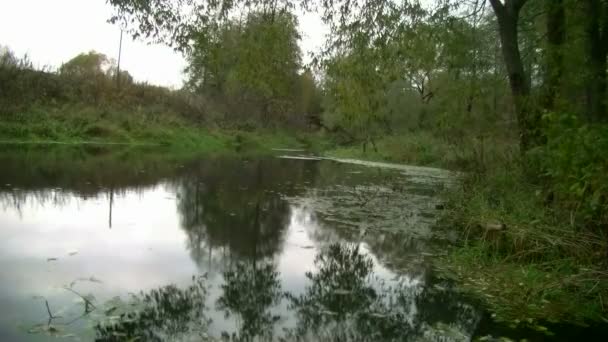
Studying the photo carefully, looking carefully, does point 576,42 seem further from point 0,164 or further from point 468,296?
point 0,164

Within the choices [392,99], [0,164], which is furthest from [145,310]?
[392,99]

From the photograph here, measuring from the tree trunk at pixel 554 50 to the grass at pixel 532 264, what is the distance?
1945mm

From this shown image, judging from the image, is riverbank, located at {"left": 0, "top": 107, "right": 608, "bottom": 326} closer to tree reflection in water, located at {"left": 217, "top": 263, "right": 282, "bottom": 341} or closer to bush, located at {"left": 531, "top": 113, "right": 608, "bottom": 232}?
bush, located at {"left": 531, "top": 113, "right": 608, "bottom": 232}

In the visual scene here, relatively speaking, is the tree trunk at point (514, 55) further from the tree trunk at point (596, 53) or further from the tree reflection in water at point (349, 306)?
the tree reflection in water at point (349, 306)

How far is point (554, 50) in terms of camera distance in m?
9.45

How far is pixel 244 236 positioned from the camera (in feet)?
28.6

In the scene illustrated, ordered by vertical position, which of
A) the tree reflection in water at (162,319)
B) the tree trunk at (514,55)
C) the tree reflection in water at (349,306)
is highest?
the tree trunk at (514,55)

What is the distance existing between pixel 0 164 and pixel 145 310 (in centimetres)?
1241

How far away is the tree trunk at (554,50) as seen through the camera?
9.45 metres

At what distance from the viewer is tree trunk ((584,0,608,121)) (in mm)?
10078

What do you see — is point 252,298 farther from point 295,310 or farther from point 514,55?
point 514,55

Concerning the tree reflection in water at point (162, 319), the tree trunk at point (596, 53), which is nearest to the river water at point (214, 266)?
the tree reflection in water at point (162, 319)

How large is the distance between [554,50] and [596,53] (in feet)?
6.08

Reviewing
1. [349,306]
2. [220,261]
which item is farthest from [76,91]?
[349,306]
